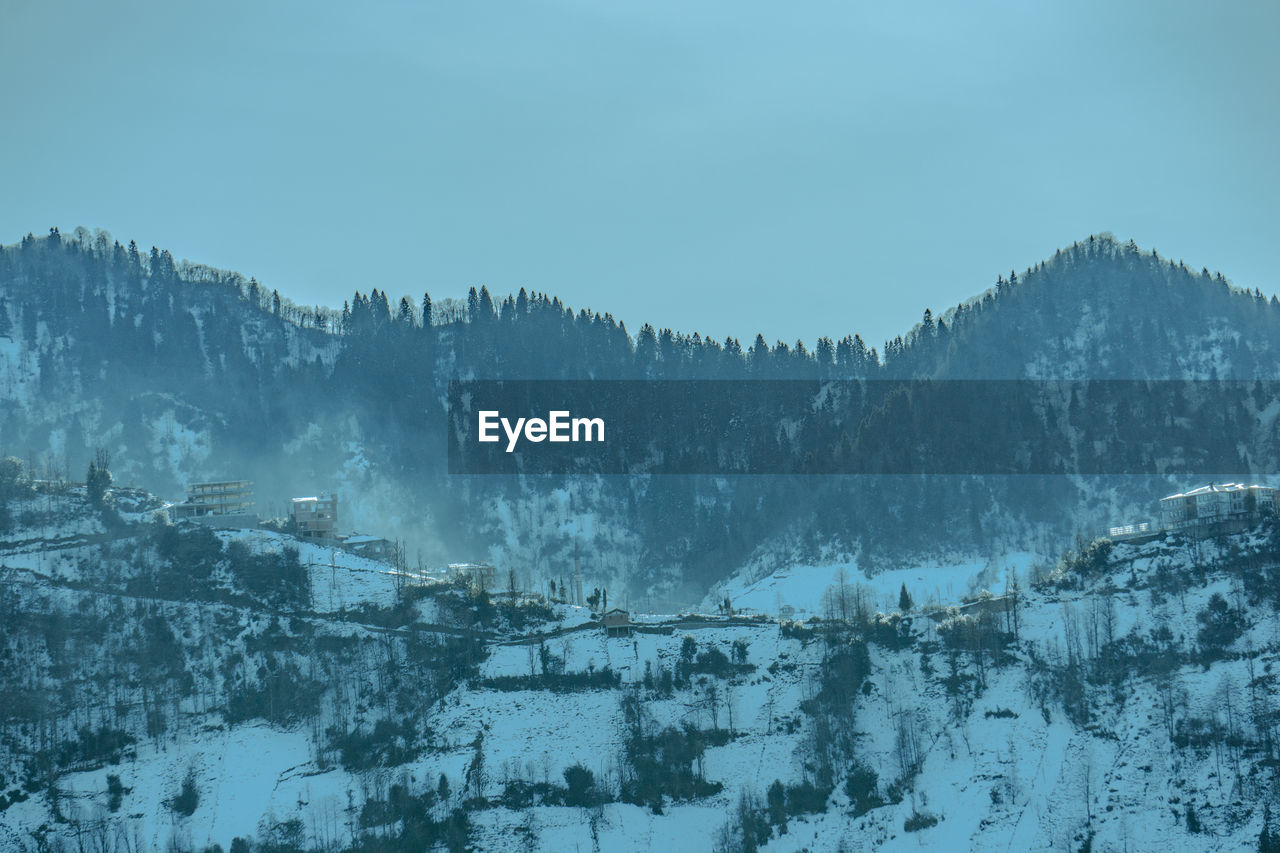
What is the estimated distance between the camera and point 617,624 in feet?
546

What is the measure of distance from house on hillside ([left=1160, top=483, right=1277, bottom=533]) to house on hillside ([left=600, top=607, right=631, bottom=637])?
63406 mm

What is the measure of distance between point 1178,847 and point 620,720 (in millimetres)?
54635

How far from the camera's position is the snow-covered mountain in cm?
13638

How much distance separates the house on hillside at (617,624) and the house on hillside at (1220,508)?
63406 millimetres

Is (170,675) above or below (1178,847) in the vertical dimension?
above

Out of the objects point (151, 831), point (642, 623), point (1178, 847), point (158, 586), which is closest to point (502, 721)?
point (642, 623)

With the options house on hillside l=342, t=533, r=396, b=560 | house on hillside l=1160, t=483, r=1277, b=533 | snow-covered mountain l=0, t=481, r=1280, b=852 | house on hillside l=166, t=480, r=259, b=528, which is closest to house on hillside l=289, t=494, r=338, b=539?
house on hillside l=342, t=533, r=396, b=560

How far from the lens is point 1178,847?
5002 inches

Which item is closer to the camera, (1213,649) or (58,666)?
(1213,649)

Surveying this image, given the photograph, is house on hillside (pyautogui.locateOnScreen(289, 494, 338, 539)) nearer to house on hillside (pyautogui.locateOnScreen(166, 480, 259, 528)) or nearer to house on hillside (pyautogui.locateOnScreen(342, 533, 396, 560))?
house on hillside (pyautogui.locateOnScreen(342, 533, 396, 560))

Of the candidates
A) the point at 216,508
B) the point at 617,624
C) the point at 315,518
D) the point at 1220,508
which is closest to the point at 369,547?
the point at 315,518

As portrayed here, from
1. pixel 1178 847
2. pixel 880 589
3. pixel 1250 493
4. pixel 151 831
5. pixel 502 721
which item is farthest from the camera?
pixel 880 589

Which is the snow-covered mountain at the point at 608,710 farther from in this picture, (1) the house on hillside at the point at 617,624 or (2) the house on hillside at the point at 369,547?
(2) the house on hillside at the point at 369,547

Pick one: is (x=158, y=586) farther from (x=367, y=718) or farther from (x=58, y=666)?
(x=367, y=718)
